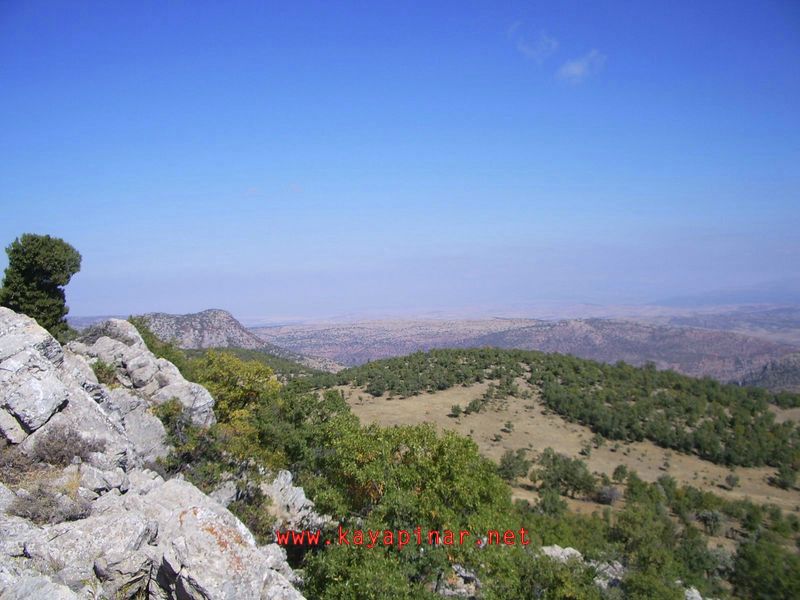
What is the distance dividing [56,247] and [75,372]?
19312mm

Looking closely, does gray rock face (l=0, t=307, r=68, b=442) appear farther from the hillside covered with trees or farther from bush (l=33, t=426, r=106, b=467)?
the hillside covered with trees

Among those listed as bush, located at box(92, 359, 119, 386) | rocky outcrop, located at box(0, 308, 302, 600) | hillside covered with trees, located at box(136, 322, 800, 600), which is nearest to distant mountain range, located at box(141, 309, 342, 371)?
hillside covered with trees, located at box(136, 322, 800, 600)

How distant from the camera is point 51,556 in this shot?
1148 centimetres

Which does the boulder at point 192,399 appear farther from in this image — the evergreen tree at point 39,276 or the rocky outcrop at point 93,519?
the evergreen tree at point 39,276

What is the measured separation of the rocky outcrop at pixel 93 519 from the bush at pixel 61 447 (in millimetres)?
48

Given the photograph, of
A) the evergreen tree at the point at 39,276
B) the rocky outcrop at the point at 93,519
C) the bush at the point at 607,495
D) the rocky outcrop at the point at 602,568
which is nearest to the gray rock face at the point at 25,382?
the rocky outcrop at the point at 93,519

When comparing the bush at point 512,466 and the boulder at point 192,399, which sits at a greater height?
the boulder at point 192,399

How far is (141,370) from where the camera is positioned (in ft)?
98.7

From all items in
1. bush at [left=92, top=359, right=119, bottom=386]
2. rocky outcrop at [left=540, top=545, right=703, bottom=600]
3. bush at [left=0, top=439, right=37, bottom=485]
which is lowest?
rocky outcrop at [left=540, top=545, right=703, bottom=600]

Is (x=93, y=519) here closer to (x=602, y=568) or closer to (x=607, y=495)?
(x=602, y=568)

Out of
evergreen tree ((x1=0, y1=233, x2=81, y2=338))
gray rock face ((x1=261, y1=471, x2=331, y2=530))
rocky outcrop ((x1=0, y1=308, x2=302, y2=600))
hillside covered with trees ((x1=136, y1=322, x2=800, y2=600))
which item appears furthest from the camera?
evergreen tree ((x1=0, y1=233, x2=81, y2=338))

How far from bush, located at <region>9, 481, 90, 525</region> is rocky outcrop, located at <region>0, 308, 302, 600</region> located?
0.03 metres

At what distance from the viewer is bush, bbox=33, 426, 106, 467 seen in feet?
50.6

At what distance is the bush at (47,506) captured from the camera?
12.5m
